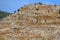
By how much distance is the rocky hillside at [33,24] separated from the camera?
36.7 m

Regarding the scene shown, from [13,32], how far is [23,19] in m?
4.79

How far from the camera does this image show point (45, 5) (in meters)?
45.9

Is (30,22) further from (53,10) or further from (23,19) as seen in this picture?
(53,10)

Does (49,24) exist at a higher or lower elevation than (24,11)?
lower

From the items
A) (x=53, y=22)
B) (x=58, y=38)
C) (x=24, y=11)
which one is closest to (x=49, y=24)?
(x=53, y=22)

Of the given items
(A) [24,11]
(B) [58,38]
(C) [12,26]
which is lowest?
(B) [58,38]

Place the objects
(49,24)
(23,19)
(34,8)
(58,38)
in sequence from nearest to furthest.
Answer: (58,38) < (49,24) < (23,19) < (34,8)

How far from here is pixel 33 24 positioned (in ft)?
131

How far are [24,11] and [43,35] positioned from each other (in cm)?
907

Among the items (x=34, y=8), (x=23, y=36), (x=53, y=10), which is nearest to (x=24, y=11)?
(x=34, y=8)

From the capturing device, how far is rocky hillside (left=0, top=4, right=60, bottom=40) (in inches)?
1444

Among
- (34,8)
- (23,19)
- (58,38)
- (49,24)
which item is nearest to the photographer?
(58,38)

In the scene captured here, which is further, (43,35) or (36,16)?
(36,16)

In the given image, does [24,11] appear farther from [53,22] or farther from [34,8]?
[53,22]
